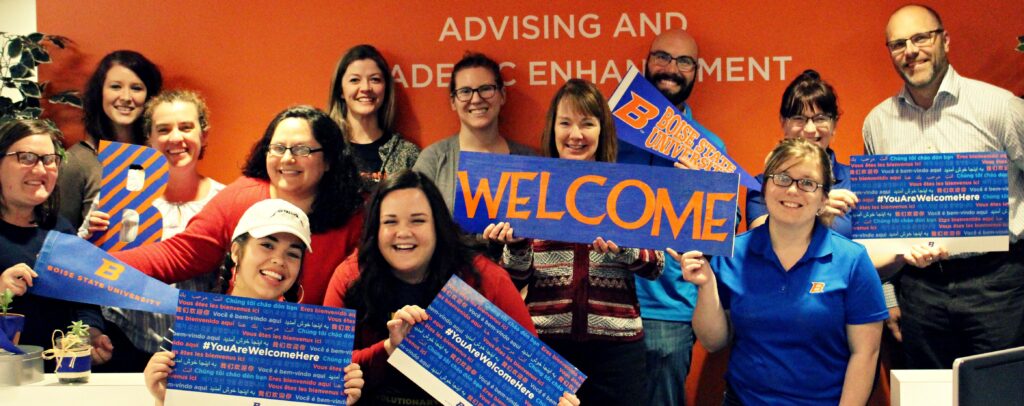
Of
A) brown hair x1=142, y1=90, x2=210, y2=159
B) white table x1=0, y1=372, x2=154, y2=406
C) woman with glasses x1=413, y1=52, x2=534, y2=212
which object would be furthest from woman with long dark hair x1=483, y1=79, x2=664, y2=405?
brown hair x1=142, y1=90, x2=210, y2=159

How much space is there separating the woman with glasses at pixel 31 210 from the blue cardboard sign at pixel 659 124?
2.18 m

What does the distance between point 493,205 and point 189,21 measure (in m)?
2.39

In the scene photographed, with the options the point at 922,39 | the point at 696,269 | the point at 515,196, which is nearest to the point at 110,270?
the point at 515,196

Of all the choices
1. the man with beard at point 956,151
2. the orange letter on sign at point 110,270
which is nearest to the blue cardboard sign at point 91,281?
the orange letter on sign at point 110,270

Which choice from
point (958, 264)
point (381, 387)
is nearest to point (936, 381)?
point (958, 264)

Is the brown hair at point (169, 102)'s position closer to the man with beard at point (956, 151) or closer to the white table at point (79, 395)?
the white table at point (79, 395)

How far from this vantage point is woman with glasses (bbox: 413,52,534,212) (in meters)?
4.34

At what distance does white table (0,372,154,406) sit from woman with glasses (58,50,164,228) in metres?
1.50

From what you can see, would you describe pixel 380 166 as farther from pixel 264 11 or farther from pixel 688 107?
pixel 688 107

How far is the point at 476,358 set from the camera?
2854 millimetres

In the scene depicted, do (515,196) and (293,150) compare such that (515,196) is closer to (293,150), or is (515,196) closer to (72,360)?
(293,150)

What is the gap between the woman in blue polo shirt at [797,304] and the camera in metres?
3.13

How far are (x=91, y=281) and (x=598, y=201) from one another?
176 centimetres

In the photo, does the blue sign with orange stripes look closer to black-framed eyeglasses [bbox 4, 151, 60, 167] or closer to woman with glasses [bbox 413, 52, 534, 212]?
black-framed eyeglasses [bbox 4, 151, 60, 167]
